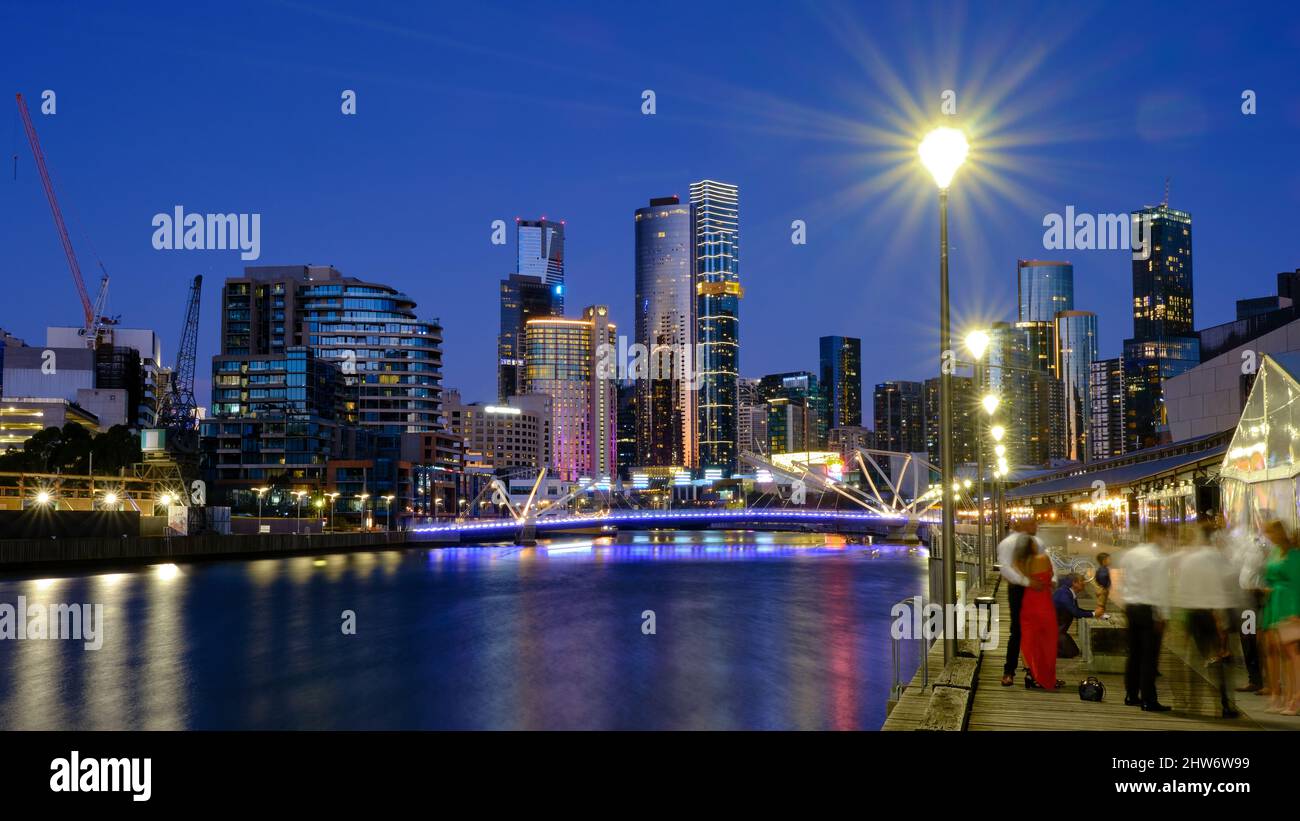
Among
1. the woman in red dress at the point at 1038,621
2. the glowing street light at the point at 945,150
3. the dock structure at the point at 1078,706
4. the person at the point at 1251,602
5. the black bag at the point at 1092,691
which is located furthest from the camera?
the glowing street light at the point at 945,150

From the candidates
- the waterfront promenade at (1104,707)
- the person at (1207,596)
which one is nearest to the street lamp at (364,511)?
the waterfront promenade at (1104,707)

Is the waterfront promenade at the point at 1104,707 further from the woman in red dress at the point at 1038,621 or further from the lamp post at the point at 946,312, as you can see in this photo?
the lamp post at the point at 946,312

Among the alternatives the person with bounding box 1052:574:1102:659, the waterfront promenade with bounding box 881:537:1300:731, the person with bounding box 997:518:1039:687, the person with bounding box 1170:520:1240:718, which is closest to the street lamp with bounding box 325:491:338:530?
the person with bounding box 1052:574:1102:659

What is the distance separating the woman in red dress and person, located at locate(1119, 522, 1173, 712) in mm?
1264

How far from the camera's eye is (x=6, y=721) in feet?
94.9

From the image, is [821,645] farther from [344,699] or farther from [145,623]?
[145,623]

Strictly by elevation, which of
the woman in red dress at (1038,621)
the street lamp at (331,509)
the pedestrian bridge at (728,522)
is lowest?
the pedestrian bridge at (728,522)

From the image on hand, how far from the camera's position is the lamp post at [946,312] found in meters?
14.8

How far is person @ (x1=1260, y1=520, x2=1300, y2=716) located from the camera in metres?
11.8

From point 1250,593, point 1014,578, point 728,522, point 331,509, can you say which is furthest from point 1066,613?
point 331,509

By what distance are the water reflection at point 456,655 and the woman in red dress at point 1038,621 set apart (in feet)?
38.3

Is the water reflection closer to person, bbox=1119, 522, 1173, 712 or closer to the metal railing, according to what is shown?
the metal railing
